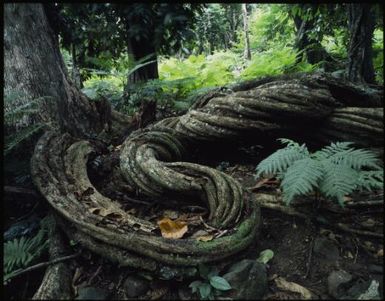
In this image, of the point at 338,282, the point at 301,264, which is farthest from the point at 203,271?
the point at 338,282

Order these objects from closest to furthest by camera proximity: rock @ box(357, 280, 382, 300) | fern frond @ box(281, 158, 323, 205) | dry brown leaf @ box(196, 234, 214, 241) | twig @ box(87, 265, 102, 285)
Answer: rock @ box(357, 280, 382, 300) < fern frond @ box(281, 158, 323, 205) < twig @ box(87, 265, 102, 285) < dry brown leaf @ box(196, 234, 214, 241)

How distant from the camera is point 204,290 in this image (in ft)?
5.81

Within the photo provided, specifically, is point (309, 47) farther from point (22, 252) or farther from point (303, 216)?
point (22, 252)

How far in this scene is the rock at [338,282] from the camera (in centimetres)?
173

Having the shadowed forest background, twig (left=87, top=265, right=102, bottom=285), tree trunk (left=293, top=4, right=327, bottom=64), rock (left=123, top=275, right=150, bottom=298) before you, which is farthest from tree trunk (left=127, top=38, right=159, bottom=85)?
rock (left=123, top=275, right=150, bottom=298)

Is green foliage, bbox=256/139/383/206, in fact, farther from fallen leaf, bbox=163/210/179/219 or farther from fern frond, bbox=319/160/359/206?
fallen leaf, bbox=163/210/179/219

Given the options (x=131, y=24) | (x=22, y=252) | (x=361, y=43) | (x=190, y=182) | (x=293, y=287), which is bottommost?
(x=293, y=287)

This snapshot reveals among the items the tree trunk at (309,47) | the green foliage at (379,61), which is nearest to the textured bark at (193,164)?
the green foliage at (379,61)

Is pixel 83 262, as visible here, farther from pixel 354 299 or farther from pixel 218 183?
pixel 354 299

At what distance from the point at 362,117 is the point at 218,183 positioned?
1.32 metres

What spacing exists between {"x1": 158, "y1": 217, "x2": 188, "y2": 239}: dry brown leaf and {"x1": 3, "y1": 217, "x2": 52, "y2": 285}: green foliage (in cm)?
82

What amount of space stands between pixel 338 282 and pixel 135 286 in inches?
44.7

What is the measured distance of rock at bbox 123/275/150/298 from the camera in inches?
73.6

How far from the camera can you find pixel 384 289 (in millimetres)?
1682
